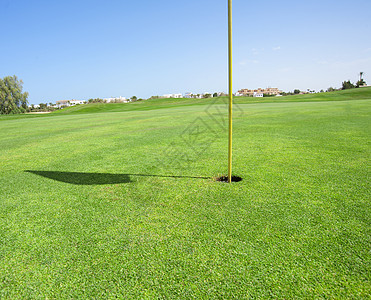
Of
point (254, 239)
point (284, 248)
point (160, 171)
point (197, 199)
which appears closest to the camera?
point (284, 248)

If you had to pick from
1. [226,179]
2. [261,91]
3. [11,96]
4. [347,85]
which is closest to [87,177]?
[226,179]

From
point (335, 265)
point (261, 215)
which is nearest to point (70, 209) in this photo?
point (261, 215)

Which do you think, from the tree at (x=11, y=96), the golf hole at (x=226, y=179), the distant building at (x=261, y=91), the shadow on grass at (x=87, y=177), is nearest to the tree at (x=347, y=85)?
the distant building at (x=261, y=91)

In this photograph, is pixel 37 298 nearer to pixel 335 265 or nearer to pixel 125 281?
pixel 125 281

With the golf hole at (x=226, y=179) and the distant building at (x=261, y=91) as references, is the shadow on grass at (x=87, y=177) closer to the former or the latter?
the golf hole at (x=226, y=179)

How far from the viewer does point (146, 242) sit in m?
1.75

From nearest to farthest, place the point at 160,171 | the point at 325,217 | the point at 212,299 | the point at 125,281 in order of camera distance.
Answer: the point at 212,299
the point at 125,281
the point at 325,217
the point at 160,171

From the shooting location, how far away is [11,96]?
4856 cm

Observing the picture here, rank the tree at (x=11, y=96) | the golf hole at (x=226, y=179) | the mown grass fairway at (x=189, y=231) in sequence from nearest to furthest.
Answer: the mown grass fairway at (x=189, y=231)
the golf hole at (x=226, y=179)
the tree at (x=11, y=96)

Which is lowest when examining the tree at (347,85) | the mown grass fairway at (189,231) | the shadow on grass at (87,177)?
the mown grass fairway at (189,231)

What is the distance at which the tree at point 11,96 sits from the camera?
4769 centimetres

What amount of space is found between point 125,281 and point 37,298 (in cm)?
50

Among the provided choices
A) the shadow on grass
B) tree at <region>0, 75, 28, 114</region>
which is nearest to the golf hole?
the shadow on grass

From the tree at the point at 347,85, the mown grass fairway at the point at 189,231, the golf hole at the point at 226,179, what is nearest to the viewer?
the mown grass fairway at the point at 189,231
